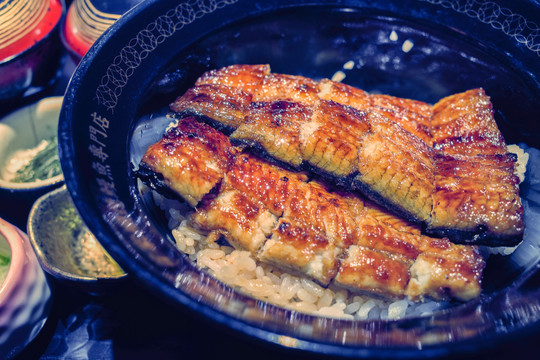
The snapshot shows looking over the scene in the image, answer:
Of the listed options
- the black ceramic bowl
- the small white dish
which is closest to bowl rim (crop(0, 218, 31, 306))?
the small white dish

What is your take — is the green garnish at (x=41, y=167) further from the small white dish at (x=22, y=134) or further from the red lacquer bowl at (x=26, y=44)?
the red lacquer bowl at (x=26, y=44)

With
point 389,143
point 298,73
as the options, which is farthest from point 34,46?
point 389,143

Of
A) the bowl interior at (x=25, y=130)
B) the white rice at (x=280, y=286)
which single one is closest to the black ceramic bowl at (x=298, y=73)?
Answer: the white rice at (x=280, y=286)

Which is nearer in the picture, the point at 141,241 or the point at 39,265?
the point at 141,241

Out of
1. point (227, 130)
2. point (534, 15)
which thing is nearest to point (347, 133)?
point (227, 130)

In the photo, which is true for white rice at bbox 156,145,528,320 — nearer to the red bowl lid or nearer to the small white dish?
the small white dish

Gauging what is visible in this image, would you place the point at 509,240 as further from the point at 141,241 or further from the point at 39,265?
the point at 39,265
